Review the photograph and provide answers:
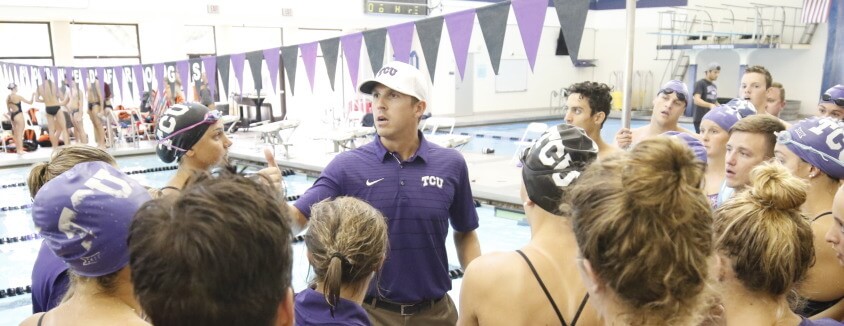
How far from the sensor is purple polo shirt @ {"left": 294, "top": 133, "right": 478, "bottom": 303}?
211cm

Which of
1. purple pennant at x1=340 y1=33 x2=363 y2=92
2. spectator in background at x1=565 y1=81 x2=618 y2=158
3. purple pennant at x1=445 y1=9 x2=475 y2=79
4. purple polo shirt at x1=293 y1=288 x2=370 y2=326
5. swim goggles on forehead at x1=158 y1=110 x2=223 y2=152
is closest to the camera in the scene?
purple polo shirt at x1=293 y1=288 x2=370 y2=326

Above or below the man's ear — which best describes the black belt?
below

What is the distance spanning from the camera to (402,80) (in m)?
2.31

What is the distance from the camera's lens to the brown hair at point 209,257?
834 mm

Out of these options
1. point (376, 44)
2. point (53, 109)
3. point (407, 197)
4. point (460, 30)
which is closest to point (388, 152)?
point (407, 197)

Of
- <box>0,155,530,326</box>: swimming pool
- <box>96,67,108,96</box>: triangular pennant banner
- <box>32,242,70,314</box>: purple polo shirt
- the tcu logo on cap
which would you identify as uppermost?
<box>96,67,108,96</box>: triangular pennant banner

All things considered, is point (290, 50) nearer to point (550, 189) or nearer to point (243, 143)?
point (550, 189)

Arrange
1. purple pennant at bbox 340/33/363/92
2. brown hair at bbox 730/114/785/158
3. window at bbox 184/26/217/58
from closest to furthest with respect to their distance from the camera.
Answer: brown hair at bbox 730/114/785/158 → purple pennant at bbox 340/33/363/92 → window at bbox 184/26/217/58

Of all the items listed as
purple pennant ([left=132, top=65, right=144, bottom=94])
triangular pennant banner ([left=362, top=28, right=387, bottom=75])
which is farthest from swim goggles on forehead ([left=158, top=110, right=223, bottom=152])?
purple pennant ([left=132, top=65, right=144, bottom=94])

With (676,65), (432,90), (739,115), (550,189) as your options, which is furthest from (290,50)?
(676,65)

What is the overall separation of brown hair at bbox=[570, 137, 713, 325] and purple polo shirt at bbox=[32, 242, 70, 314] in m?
1.52

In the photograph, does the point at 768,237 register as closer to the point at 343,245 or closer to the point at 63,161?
the point at 343,245

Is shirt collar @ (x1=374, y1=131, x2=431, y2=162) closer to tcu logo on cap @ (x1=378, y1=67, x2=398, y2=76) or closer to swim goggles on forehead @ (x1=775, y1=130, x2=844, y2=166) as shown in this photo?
tcu logo on cap @ (x1=378, y1=67, x2=398, y2=76)

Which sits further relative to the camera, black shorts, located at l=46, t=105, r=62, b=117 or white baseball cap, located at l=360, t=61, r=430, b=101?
black shorts, located at l=46, t=105, r=62, b=117
